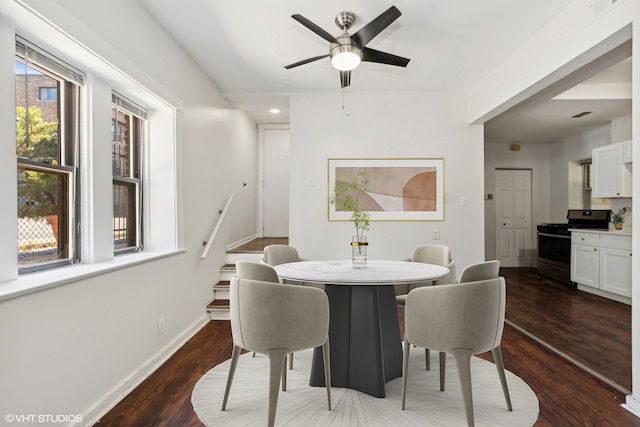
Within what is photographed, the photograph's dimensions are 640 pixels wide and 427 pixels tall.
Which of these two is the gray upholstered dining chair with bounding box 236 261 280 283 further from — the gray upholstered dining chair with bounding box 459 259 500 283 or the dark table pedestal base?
the gray upholstered dining chair with bounding box 459 259 500 283

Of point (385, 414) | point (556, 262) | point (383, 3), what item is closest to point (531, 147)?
point (556, 262)

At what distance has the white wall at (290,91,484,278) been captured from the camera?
3.98 m

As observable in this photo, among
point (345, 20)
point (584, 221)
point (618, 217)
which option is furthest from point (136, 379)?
point (584, 221)

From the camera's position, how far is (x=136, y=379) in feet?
7.18

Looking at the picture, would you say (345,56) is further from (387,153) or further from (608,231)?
(608,231)

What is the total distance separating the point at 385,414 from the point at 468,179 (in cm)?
295

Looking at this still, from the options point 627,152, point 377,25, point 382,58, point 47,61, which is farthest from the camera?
point 627,152

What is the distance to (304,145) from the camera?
403 centimetres

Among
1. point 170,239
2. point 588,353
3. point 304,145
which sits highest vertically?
point 304,145

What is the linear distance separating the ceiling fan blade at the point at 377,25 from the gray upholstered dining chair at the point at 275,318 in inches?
61.4

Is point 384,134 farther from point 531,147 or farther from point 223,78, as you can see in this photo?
point 531,147

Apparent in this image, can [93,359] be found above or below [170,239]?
below

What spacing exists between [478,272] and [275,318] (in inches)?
45.4

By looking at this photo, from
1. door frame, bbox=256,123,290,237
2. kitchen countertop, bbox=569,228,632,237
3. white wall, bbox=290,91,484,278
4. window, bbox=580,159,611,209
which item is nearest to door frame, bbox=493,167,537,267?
window, bbox=580,159,611,209
